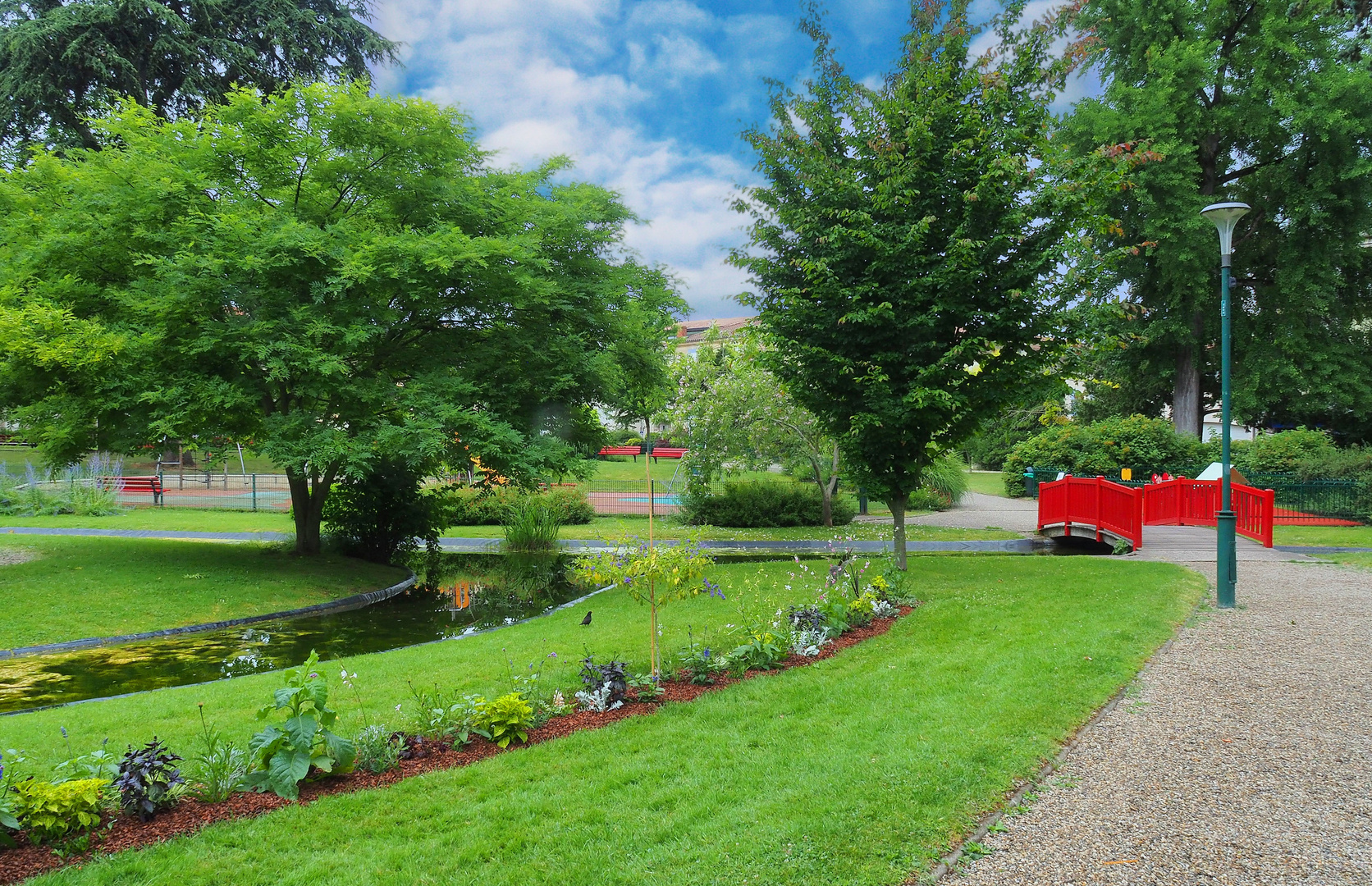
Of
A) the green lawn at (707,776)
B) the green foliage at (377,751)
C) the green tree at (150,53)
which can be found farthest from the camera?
the green tree at (150,53)

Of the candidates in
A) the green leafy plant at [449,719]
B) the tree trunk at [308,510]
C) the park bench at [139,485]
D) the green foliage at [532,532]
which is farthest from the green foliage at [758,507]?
the park bench at [139,485]

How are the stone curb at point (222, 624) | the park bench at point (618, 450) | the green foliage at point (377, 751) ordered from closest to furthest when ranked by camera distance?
the green foliage at point (377, 751), the stone curb at point (222, 624), the park bench at point (618, 450)

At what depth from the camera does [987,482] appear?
4131 centimetres

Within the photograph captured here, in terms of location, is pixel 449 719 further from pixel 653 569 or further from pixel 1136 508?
pixel 1136 508

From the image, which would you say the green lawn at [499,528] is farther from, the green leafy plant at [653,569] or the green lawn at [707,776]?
the green leafy plant at [653,569]

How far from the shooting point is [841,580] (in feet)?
28.2

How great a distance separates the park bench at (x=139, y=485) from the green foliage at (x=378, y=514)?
51.0 ft

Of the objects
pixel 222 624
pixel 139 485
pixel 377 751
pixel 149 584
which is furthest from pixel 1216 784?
pixel 139 485

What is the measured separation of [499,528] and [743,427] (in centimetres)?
832

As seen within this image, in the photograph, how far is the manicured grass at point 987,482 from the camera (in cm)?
3585

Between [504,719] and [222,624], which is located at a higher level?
[504,719]

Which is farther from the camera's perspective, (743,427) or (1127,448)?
(1127,448)

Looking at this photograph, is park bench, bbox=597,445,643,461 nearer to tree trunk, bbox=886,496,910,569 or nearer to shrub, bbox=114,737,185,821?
tree trunk, bbox=886,496,910,569

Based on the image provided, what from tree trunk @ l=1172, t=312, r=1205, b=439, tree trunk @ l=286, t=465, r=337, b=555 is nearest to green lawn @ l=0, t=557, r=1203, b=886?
tree trunk @ l=286, t=465, r=337, b=555
